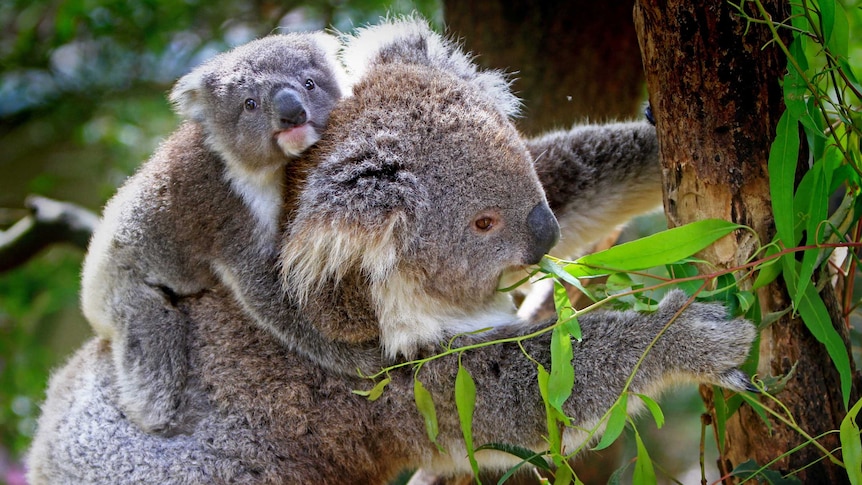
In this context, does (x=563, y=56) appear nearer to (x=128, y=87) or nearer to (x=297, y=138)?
(x=297, y=138)

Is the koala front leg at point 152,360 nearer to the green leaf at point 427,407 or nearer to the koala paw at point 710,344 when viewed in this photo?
the green leaf at point 427,407

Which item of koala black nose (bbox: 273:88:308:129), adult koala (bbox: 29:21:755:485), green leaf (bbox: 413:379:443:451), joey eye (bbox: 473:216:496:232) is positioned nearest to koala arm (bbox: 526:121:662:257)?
adult koala (bbox: 29:21:755:485)

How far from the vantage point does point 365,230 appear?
7.69ft

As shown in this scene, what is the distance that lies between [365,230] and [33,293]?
14.2 ft

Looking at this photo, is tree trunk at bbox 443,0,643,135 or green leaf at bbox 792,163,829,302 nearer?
green leaf at bbox 792,163,829,302

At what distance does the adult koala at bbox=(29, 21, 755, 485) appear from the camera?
2.38 m

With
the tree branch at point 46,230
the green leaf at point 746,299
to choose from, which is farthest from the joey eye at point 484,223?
the tree branch at point 46,230

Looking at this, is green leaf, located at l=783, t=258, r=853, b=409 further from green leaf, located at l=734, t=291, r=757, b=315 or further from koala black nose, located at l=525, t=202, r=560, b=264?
koala black nose, located at l=525, t=202, r=560, b=264

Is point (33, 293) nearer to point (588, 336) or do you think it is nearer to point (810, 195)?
point (588, 336)

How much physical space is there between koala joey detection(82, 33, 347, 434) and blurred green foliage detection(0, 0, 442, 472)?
1.59 meters

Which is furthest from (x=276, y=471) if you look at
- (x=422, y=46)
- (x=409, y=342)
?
(x=422, y=46)

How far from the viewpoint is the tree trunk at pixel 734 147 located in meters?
2.13

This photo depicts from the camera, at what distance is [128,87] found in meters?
5.23

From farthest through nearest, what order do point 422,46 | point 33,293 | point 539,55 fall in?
point 33,293
point 539,55
point 422,46
